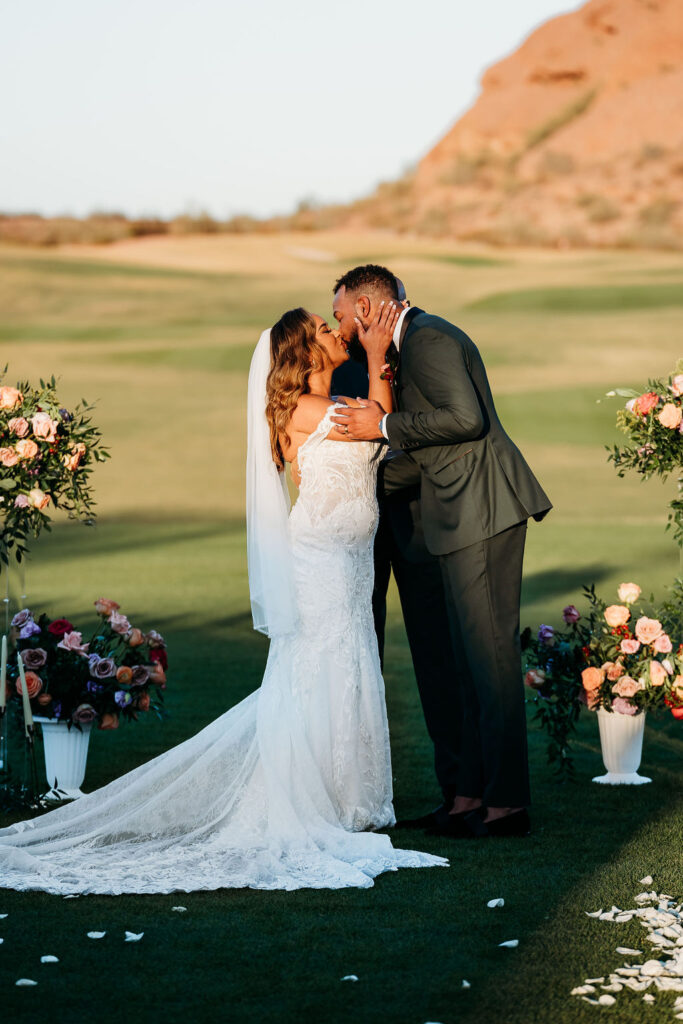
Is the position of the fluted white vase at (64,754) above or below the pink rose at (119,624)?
below

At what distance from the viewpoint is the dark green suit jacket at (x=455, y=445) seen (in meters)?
4.82

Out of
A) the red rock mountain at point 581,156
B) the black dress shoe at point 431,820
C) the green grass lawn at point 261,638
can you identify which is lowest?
the black dress shoe at point 431,820

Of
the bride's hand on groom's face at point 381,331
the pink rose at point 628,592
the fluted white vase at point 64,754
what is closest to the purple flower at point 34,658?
the fluted white vase at point 64,754

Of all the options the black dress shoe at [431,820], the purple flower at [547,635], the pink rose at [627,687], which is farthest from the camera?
the purple flower at [547,635]

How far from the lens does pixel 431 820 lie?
16.3ft

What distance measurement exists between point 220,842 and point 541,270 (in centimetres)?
2979

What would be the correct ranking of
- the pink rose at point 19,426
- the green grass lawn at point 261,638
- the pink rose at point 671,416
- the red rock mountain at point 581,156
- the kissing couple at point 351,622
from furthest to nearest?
1. the red rock mountain at point 581,156
2. the pink rose at point 19,426
3. the pink rose at point 671,416
4. the kissing couple at point 351,622
5. the green grass lawn at point 261,638

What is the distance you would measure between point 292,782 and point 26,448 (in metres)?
1.65

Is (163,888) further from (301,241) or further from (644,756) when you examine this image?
(301,241)

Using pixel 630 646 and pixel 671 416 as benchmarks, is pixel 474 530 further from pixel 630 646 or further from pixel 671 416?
pixel 630 646

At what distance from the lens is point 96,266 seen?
32812 millimetres

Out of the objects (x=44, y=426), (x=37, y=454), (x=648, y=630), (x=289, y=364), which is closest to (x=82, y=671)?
(x=37, y=454)

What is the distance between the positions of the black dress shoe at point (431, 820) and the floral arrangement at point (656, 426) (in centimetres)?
139

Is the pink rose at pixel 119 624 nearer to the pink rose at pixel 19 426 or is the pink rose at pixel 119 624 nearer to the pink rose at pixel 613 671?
the pink rose at pixel 19 426
